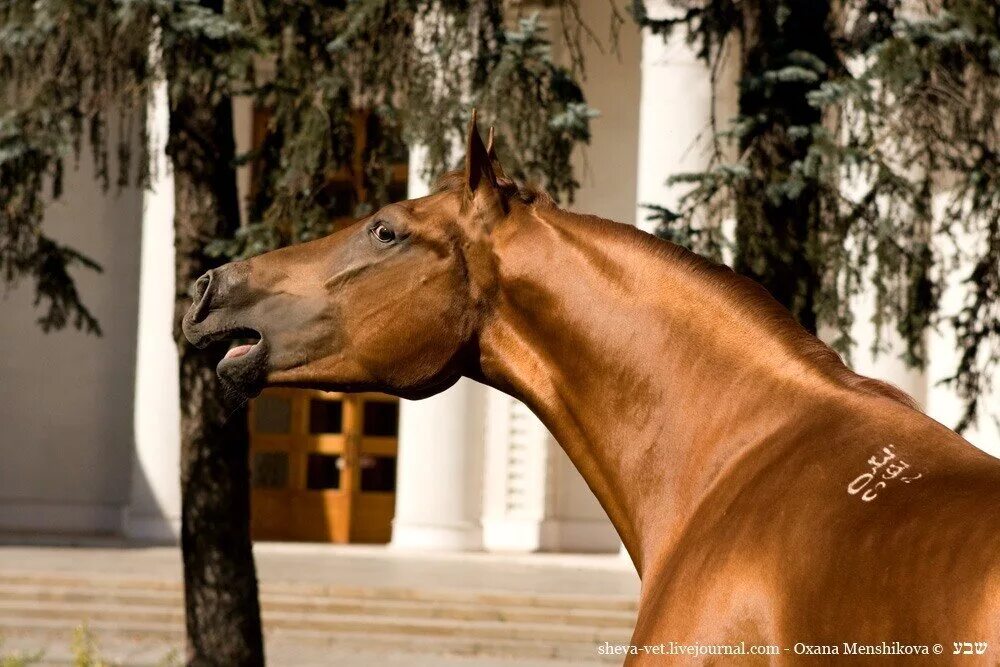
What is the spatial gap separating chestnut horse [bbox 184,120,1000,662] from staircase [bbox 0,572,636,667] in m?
11.1

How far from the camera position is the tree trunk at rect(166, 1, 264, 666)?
30.7ft

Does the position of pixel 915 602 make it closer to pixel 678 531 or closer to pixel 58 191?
pixel 678 531

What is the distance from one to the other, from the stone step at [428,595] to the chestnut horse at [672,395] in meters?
12.7

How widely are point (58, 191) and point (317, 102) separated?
66.6 inches

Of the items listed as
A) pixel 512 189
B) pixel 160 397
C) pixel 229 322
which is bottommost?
pixel 160 397

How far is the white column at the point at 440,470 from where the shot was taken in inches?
891

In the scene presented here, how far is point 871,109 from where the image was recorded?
7625mm

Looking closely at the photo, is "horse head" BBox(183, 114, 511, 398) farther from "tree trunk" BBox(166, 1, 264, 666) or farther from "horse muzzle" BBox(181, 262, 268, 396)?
"tree trunk" BBox(166, 1, 264, 666)

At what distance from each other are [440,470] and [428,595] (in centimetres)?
648

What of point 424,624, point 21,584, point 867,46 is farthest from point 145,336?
point 867,46

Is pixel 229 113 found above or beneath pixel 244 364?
above

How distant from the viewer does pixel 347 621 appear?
15680 mm

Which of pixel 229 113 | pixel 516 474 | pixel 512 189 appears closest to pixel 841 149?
pixel 229 113

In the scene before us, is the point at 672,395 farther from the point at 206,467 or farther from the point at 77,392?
the point at 77,392
